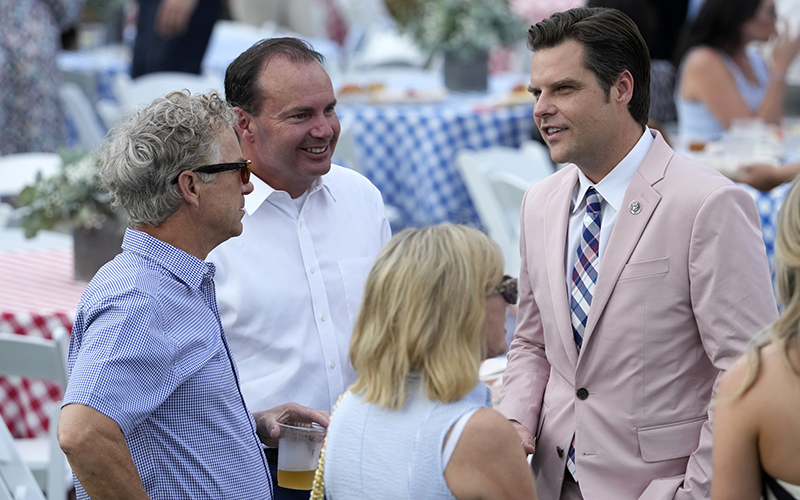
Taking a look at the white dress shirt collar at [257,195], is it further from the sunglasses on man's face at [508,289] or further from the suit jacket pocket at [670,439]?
the suit jacket pocket at [670,439]

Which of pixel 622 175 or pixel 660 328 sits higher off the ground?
pixel 622 175

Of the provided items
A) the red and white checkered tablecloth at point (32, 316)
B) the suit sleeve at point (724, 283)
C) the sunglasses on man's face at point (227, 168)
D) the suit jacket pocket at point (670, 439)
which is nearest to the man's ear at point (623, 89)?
the suit sleeve at point (724, 283)

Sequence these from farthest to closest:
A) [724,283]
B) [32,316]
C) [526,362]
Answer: [32,316], [526,362], [724,283]

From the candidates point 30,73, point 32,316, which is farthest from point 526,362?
point 30,73

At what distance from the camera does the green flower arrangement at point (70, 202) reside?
126 inches

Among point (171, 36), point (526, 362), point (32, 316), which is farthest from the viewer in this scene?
point (171, 36)

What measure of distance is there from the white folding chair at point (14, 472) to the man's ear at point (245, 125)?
1.00 meters

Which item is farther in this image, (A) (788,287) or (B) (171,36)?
(B) (171,36)

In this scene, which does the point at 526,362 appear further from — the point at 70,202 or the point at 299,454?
the point at 70,202

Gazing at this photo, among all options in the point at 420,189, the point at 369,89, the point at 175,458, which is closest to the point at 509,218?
the point at 420,189

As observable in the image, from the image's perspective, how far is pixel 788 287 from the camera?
1.29 m

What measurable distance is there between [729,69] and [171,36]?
4.16 metres

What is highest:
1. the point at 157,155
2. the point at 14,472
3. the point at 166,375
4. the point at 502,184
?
the point at 157,155

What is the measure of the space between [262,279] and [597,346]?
0.78 meters
